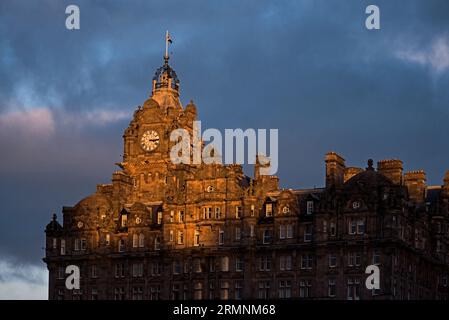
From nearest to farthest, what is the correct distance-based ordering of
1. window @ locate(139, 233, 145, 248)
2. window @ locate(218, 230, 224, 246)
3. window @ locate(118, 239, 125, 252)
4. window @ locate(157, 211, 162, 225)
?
window @ locate(218, 230, 224, 246) < window @ locate(139, 233, 145, 248) < window @ locate(157, 211, 162, 225) < window @ locate(118, 239, 125, 252)

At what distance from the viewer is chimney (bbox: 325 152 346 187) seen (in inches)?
7382

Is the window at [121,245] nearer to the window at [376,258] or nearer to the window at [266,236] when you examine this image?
the window at [266,236]

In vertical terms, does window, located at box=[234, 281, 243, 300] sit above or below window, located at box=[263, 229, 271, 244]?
below

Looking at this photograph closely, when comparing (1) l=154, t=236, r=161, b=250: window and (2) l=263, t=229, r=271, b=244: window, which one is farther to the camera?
(1) l=154, t=236, r=161, b=250: window

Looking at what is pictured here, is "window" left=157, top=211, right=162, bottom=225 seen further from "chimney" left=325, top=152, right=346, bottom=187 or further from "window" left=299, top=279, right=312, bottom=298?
"chimney" left=325, top=152, right=346, bottom=187

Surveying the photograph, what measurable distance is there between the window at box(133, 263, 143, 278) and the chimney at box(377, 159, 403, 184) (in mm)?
32959

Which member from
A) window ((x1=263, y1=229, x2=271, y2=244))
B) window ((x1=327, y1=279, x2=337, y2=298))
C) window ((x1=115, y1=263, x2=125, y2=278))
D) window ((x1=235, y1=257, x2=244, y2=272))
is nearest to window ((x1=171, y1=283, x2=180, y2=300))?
window ((x1=115, y1=263, x2=125, y2=278))

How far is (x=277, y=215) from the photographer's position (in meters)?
187

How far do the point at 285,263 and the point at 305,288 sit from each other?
427 centimetres

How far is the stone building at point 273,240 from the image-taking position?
180750mm

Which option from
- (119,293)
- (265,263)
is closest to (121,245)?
(119,293)

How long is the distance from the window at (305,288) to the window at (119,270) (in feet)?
84.0
